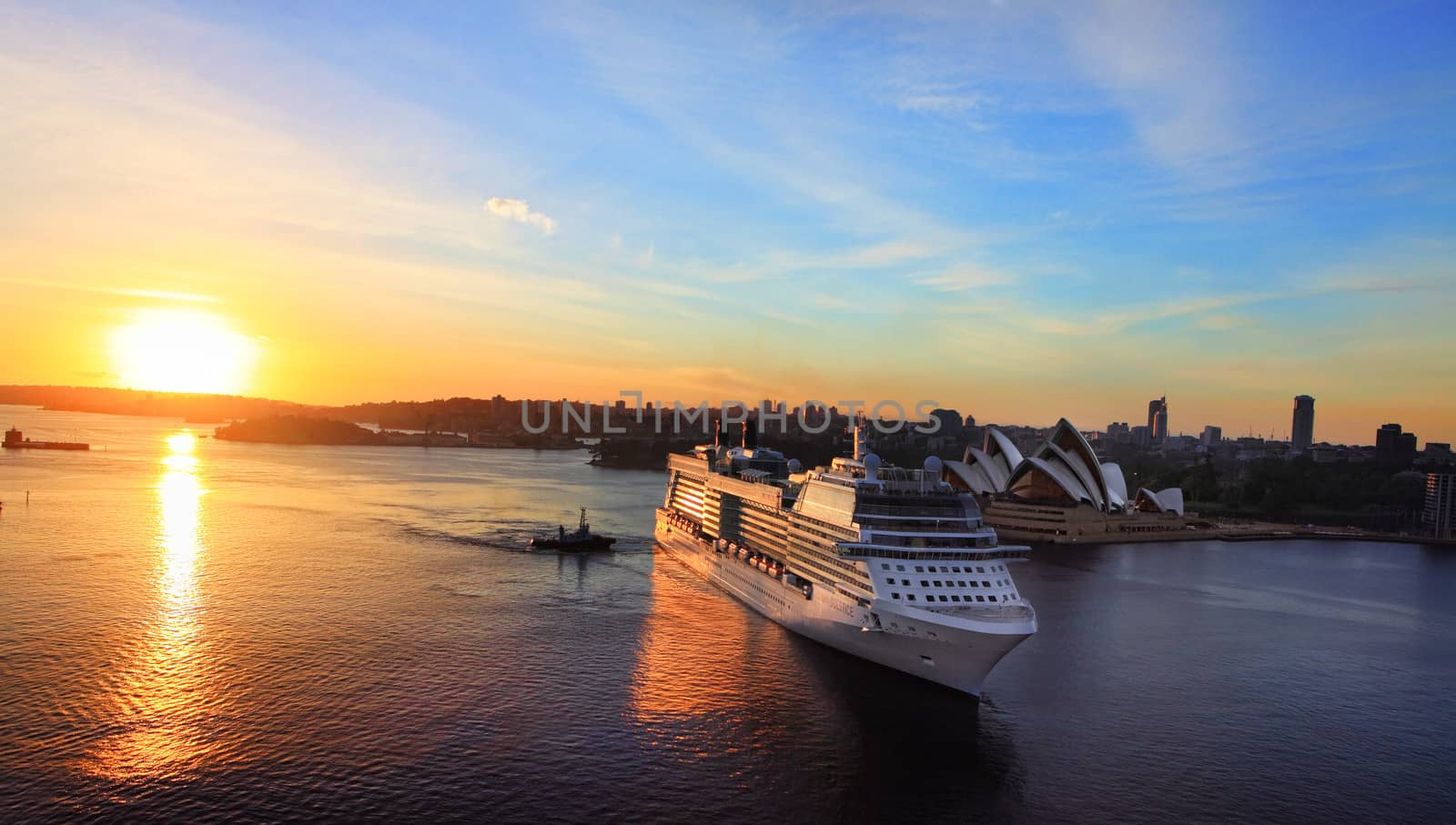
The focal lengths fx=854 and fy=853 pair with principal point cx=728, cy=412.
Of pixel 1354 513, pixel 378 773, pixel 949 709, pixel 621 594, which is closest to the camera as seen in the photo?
pixel 378 773

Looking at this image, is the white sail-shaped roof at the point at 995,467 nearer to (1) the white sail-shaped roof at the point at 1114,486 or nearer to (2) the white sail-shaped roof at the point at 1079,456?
(2) the white sail-shaped roof at the point at 1079,456

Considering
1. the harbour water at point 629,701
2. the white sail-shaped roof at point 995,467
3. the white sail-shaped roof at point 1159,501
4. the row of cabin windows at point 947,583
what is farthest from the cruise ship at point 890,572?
the white sail-shaped roof at point 1159,501

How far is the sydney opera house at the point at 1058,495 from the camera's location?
49.6 meters

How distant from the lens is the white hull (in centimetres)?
1700

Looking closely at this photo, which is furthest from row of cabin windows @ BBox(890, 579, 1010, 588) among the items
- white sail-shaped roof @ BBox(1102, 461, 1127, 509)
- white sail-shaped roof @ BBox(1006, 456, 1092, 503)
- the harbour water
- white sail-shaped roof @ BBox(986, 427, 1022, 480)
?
white sail-shaped roof @ BBox(986, 427, 1022, 480)

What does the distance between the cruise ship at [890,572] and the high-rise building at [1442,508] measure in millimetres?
57925

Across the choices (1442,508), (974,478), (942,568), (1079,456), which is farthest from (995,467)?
(942,568)

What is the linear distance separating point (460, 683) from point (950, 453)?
10516cm

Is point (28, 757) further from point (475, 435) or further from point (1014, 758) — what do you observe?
point (475, 435)

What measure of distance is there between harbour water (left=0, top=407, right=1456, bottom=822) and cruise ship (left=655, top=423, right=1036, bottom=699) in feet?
2.70

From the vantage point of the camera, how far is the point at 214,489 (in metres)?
55.5

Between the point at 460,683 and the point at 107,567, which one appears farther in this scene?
the point at 107,567

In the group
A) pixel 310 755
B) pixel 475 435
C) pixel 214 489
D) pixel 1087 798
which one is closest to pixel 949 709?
pixel 1087 798

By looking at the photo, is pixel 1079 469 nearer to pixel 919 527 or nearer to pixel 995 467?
pixel 995 467
